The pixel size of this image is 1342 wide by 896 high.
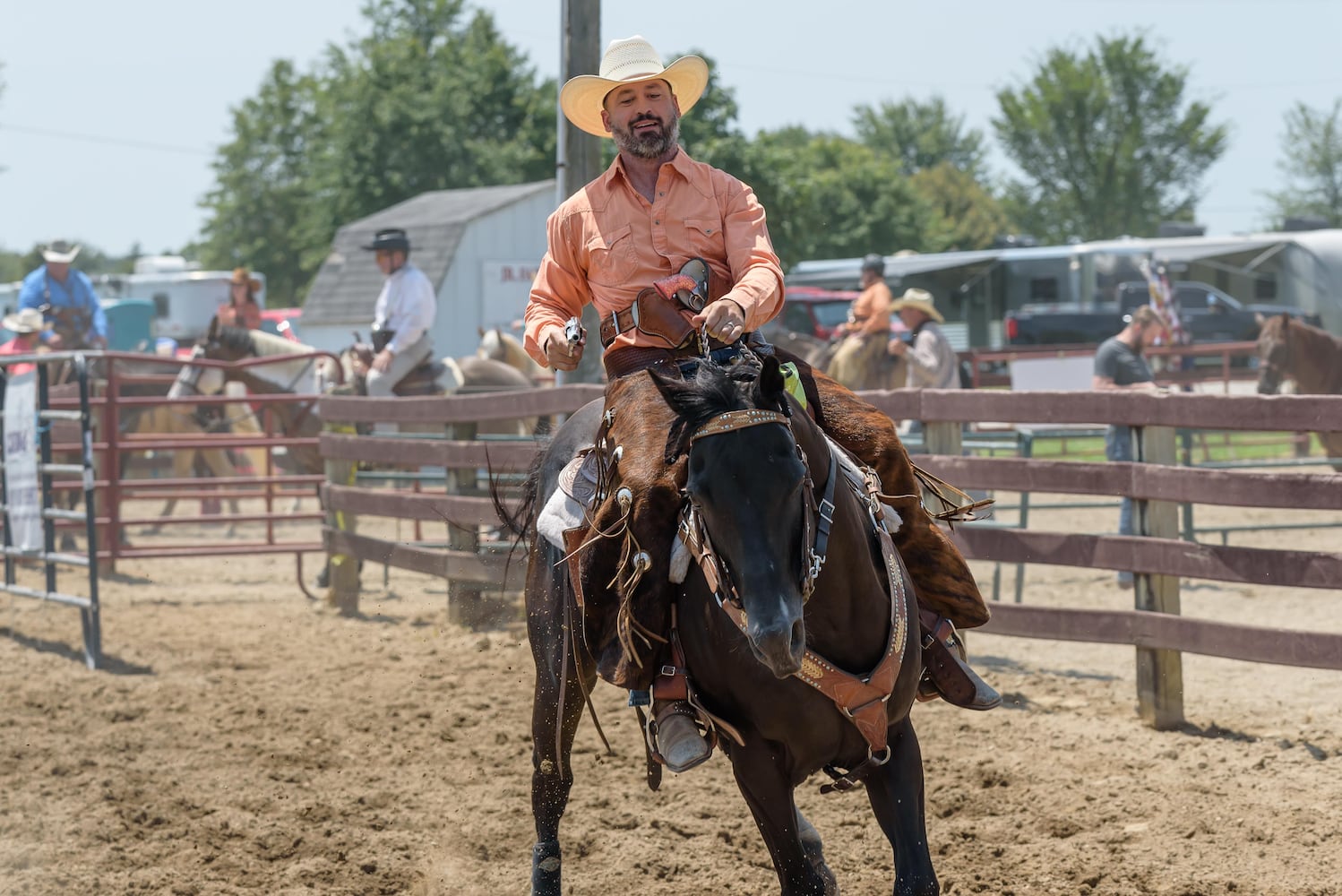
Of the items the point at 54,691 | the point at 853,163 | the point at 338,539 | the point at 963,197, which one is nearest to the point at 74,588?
the point at 338,539

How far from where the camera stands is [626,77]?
13.4ft

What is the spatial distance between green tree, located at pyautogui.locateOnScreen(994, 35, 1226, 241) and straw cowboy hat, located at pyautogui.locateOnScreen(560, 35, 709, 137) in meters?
42.1

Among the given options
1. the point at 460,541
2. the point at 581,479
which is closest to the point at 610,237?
the point at 581,479

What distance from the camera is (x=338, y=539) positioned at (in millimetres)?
9352

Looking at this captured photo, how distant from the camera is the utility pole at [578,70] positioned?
26.5 feet

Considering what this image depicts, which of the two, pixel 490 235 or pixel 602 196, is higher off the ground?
pixel 490 235

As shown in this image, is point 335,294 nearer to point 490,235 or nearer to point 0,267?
point 490,235

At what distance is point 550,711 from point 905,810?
1.29 meters

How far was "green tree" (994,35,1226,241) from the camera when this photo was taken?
4372 cm

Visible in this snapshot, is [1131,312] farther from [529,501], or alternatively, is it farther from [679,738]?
[679,738]

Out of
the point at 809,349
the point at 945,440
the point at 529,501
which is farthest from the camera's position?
the point at 809,349

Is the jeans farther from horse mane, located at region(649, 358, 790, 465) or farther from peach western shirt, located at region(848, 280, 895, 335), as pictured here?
horse mane, located at region(649, 358, 790, 465)

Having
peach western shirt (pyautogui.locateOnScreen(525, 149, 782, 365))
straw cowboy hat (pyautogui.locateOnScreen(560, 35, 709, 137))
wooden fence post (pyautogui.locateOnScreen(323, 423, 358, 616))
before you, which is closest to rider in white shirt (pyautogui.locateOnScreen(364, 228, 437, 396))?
wooden fence post (pyautogui.locateOnScreen(323, 423, 358, 616))

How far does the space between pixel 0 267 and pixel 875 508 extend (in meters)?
147
